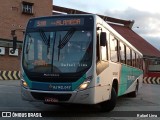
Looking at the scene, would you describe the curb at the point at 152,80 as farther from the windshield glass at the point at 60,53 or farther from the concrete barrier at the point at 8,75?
the windshield glass at the point at 60,53

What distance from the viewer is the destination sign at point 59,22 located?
10.3 meters

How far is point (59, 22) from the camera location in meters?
10.4

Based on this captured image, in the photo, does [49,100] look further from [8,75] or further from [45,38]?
[8,75]

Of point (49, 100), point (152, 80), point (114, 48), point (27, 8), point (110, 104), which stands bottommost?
point (152, 80)

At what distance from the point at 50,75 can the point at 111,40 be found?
326cm

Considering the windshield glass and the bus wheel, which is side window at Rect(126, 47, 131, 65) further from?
the windshield glass

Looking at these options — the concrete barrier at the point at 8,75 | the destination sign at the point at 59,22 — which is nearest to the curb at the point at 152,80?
the concrete barrier at the point at 8,75

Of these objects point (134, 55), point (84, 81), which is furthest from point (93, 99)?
point (134, 55)

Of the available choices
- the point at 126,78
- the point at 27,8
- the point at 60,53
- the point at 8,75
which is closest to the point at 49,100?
the point at 60,53

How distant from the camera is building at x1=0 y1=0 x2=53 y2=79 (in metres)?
36.4

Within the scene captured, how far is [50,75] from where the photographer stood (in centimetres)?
985

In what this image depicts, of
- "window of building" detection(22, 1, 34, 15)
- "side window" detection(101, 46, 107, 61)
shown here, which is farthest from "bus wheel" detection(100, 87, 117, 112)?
"window of building" detection(22, 1, 34, 15)

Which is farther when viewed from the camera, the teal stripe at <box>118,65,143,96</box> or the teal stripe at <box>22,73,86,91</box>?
the teal stripe at <box>118,65,143,96</box>

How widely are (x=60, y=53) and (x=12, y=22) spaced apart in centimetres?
2947
